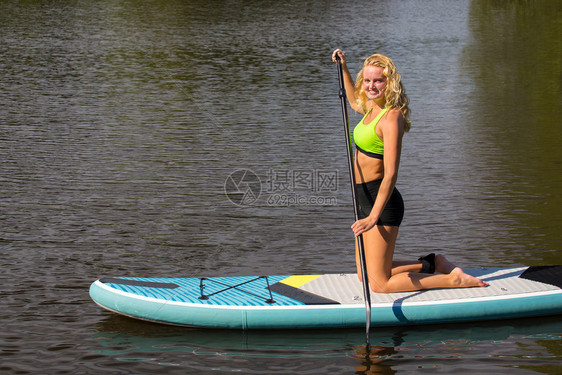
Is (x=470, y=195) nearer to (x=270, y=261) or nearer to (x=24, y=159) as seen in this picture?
(x=270, y=261)

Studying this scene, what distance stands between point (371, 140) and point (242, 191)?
5.95 meters

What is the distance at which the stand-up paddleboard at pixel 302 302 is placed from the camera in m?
7.07

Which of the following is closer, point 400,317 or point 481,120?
point 400,317

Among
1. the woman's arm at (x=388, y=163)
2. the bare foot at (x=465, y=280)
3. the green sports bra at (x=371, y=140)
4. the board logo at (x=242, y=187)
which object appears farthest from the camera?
the board logo at (x=242, y=187)

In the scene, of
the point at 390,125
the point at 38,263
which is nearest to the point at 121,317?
the point at 38,263

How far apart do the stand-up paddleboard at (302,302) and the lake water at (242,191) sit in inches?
6.8

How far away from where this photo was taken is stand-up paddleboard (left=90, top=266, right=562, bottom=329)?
7.07 metres

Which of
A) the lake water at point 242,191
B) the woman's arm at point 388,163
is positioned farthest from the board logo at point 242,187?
the woman's arm at point 388,163

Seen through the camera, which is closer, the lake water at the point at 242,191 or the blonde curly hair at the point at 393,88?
the blonde curly hair at the point at 393,88

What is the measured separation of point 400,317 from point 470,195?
5634 millimetres

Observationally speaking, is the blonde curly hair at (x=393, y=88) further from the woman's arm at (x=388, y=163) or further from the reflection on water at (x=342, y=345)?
the reflection on water at (x=342, y=345)

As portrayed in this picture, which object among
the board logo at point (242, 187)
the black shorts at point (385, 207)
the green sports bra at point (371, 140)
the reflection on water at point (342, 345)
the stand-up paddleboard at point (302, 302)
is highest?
the green sports bra at point (371, 140)

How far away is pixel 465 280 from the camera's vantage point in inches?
293

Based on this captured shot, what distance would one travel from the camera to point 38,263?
9.34m
